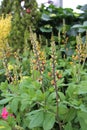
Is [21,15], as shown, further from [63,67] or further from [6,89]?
[6,89]

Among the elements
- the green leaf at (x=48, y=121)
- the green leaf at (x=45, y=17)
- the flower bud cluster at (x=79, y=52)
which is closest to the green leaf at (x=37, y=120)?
the green leaf at (x=48, y=121)

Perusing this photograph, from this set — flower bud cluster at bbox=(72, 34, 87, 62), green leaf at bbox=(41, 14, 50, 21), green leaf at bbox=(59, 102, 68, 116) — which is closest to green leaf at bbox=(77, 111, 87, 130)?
green leaf at bbox=(59, 102, 68, 116)

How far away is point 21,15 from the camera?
408cm

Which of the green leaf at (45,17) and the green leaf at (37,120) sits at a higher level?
the green leaf at (37,120)

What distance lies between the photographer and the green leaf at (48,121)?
1.42 m

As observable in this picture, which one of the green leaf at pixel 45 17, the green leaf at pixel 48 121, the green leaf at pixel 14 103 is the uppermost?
the green leaf at pixel 48 121

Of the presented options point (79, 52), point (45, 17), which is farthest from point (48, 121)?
point (45, 17)

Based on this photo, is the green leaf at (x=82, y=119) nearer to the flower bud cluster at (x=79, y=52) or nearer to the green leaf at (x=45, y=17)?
the flower bud cluster at (x=79, y=52)

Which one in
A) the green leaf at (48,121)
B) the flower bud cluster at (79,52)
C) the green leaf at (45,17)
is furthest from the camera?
the green leaf at (45,17)

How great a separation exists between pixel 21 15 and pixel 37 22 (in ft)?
0.70

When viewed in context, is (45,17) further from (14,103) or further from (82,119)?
(82,119)

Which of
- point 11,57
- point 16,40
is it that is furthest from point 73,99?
point 16,40

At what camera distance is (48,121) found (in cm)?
144

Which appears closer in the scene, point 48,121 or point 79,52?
point 48,121
